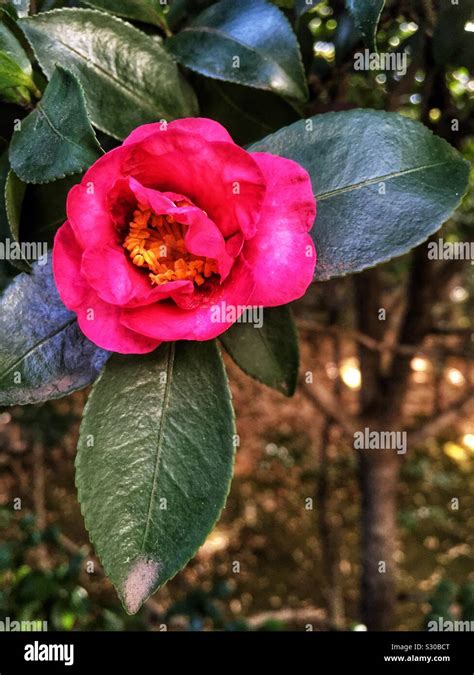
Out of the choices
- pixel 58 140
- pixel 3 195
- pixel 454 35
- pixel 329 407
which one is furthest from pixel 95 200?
pixel 329 407

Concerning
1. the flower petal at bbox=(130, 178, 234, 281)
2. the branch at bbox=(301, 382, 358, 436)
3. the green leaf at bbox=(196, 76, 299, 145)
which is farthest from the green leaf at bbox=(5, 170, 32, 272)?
the branch at bbox=(301, 382, 358, 436)

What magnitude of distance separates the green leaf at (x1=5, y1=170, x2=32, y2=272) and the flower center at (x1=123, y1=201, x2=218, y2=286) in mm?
85

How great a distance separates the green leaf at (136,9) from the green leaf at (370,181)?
0.19 m

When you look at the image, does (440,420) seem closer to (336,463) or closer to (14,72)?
(14,72)

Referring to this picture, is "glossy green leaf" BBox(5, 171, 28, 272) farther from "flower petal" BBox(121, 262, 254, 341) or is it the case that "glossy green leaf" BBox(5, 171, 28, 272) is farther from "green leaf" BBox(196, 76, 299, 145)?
"green leaf" BBox(196, 76, 299, 145)

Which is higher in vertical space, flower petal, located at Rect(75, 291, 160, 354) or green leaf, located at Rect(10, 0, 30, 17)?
green leaf, located at Rect(10, 0, 30, 17)

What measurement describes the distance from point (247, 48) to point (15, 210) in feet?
0.83

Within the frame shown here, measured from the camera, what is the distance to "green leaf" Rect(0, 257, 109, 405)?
1.74 ft

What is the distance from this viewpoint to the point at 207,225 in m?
0.47

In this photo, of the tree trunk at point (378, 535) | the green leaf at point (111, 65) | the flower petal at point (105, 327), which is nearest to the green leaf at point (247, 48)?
the green leaf at point (111, 65)

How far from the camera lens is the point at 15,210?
521 millimetres

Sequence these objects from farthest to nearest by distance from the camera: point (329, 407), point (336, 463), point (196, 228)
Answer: point (336, 463) → point (329, 407) → point (196, 228)
